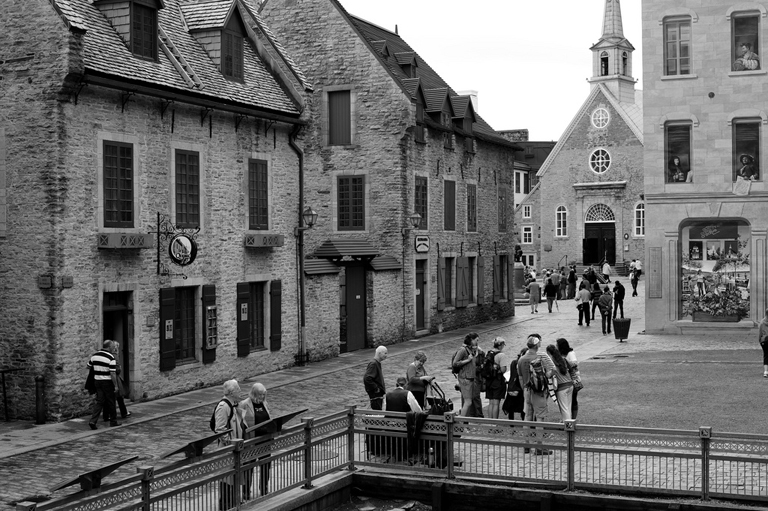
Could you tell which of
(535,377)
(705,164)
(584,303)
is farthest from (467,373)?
(584,303)

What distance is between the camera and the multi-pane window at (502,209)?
41.5m

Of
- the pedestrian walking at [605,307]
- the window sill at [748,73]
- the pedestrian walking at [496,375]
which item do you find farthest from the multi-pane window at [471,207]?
the pedestrian walking at [496,375]

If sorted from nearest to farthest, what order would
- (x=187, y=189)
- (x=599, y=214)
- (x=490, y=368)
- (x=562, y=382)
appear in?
(x=562, y=382) → (x=490, y=368) → (x=187, y=189) → (x=599, y=214)

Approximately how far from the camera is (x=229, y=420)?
12.0 m

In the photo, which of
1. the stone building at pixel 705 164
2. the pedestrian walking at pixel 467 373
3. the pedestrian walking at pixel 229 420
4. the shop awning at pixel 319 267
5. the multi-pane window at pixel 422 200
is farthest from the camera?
the multi-pane window at pixel 422 200

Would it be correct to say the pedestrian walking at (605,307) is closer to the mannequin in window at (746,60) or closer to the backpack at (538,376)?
the mannequin in window at (746,60)

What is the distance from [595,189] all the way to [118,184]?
2180 inches

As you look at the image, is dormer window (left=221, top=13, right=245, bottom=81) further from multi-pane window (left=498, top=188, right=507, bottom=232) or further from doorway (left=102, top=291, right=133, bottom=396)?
multi-pane window (left=498, top=188, right=507, bottom=232)

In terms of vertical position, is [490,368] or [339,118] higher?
[339,118]

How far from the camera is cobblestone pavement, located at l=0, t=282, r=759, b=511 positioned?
14445mm

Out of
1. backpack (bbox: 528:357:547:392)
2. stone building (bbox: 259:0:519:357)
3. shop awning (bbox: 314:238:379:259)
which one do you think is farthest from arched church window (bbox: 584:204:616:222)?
backpack (bbox: 528:357:547:392)

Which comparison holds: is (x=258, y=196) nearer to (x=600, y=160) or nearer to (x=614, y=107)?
(x=600, y=160)

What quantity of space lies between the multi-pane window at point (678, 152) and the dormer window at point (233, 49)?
13.9m

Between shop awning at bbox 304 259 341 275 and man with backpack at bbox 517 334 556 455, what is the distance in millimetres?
11934
